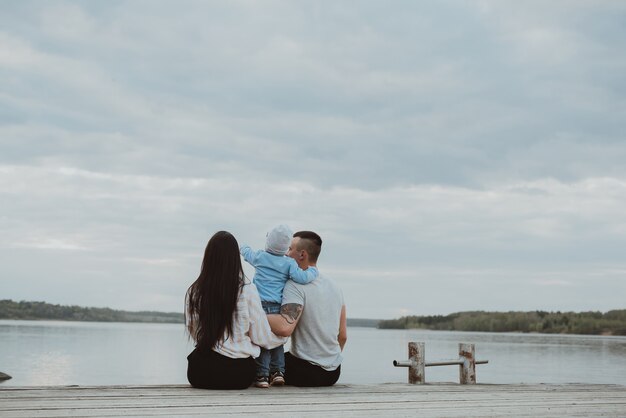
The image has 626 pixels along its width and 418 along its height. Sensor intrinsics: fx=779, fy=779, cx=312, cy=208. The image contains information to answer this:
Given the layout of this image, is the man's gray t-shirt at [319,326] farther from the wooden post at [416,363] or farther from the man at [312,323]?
the wooden post at [416,363]

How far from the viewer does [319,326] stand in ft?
21.0

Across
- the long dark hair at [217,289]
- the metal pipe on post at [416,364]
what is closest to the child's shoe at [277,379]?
the long dark hair at [217,289]

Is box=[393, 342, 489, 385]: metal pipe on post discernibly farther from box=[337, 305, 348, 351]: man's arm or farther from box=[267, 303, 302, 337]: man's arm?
box=[267, 303, 302, 337]: man's arm

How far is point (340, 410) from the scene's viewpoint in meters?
4.77

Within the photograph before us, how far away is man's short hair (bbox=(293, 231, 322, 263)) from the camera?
634 cm

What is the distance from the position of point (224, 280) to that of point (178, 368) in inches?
1093

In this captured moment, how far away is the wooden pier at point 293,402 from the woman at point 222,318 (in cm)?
17

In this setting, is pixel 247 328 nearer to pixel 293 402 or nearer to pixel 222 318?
pixel 222 318

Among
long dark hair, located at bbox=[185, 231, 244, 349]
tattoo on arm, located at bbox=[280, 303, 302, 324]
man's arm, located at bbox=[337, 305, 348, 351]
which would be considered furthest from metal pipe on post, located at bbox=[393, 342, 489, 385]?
long dark hair, located at bbox=[185, 231, 244, 349]

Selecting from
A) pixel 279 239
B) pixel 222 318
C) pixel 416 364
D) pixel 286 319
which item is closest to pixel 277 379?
pixel 286 319

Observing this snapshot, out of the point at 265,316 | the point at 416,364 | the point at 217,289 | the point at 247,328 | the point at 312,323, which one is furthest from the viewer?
the point at 416,364

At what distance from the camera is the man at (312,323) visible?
6.32m

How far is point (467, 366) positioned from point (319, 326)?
151 inches

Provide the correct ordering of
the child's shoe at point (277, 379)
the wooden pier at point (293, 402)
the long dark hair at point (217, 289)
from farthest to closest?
the child's shoe at point (277, 379)
the long dark hair at point (217, 289)
the wooden pier at point (293, 402)
